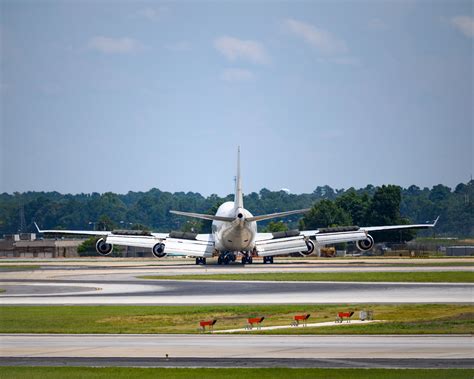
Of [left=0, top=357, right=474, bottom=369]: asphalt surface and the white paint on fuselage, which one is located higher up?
the white paint on fuselage

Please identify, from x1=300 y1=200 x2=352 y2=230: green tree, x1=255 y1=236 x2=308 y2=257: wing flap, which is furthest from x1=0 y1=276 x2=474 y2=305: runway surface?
x1=300 y1=200 x2=352 y2=230: green tree

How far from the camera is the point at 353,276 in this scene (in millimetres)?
79750

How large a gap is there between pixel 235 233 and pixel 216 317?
52.5 metres

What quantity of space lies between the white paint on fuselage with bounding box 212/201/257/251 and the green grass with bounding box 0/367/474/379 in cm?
6797

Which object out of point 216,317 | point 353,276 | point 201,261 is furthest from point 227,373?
point 201,261

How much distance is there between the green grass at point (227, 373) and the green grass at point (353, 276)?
42.4m

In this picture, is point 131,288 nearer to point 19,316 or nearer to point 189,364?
point 19,316

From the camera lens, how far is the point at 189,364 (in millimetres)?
33312

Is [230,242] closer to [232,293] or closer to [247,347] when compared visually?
[232,293]

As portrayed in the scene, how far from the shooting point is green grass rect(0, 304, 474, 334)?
143ft

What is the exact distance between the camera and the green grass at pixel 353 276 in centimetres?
7481

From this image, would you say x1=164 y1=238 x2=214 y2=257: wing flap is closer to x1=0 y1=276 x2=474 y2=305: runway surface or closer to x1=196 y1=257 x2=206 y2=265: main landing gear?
x1=196 y1=257 x2=206 y2=265: main landing gear

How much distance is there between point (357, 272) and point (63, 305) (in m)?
34.6

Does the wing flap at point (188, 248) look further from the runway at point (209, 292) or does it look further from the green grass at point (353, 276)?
the runway at point (209, 292)
